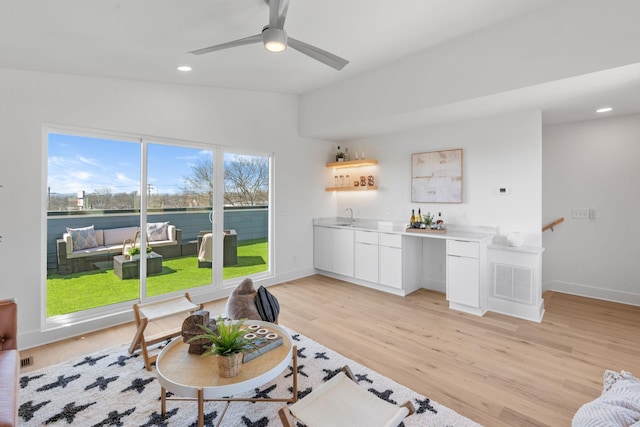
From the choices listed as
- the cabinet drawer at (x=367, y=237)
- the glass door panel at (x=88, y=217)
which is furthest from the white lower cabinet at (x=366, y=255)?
the glass door panel at (x=88, y=217)

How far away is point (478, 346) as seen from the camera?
3006mm

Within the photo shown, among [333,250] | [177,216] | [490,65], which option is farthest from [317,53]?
[333,250]

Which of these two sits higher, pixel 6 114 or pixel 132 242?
pixel 6 114

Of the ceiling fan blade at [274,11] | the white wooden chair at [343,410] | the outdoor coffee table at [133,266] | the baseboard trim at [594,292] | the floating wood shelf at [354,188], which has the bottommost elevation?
the baseboard trim at [594,292]

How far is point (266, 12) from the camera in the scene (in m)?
2.42

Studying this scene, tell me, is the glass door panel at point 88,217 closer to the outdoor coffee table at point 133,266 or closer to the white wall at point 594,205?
the outdoor coffee table at point 133,266

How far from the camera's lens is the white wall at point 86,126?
2922 mm

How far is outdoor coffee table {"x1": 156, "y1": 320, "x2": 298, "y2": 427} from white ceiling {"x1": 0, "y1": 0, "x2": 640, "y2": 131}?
91.0 inches

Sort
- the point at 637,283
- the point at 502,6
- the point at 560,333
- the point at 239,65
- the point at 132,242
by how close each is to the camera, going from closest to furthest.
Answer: the point at 502,6
the point at 560,333
the point at 239,65
the point at 132,242
the point at 637,283

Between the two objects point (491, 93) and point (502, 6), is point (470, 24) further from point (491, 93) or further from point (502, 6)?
point (491, 93)

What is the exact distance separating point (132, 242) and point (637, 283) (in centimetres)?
634

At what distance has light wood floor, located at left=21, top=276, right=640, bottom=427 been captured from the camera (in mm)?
2242

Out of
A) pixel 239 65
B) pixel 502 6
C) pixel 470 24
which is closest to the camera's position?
pixel 502 6

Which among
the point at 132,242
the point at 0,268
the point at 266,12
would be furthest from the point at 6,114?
the point at 266,12
